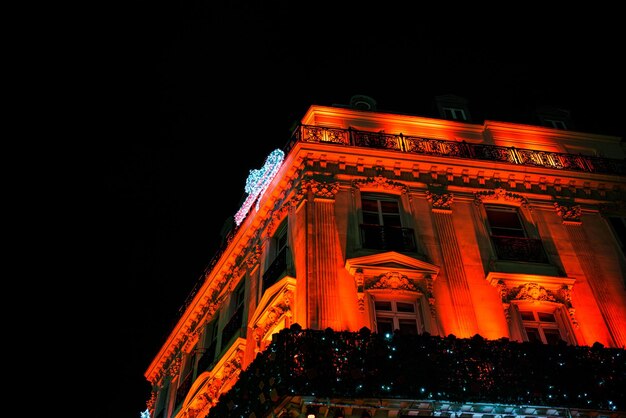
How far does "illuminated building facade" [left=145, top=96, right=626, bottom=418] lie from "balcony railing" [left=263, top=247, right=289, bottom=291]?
0.20 feet

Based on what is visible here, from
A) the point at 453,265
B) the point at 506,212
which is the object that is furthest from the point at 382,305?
the point at 506,212

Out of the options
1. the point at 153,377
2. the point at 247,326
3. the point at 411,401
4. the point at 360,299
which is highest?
the point at 153,377

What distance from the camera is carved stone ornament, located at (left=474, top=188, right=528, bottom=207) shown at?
16516mm

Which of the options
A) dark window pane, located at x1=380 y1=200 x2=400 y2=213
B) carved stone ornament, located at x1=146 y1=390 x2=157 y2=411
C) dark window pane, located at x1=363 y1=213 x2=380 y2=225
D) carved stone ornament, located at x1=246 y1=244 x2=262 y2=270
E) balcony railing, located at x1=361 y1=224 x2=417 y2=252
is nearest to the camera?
balcony railing, located at x1=361 y1=224 x2=417 y2=252

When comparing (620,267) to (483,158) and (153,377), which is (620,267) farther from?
(153,377)

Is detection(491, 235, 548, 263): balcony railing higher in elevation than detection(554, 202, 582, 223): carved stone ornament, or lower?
lower

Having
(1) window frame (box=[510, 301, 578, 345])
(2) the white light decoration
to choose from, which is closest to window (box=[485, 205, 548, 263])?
(1) window frame (box=[510, 301, 578, 345])

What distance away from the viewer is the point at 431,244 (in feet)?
48.6

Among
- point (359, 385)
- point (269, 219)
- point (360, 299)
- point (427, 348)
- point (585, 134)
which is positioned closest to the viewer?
point (359, 385)

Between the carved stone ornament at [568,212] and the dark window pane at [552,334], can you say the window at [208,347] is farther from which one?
the carved stone ornament at [568,212]

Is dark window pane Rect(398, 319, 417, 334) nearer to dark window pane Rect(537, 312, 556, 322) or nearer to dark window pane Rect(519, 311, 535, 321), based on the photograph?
dark window pane Rect(519, 311, 535, 321)

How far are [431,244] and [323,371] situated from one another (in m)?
5.75

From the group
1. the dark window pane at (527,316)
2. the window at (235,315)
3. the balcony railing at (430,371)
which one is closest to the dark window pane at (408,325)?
→ the balcony railing at (430,371)

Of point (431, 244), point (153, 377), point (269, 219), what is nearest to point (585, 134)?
point (431, 244)
